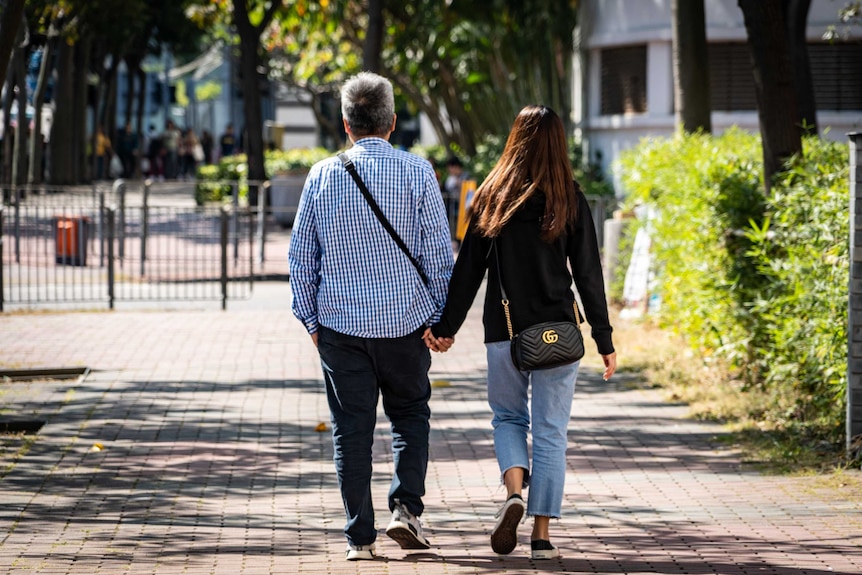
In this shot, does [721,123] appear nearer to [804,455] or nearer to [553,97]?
[553,97]

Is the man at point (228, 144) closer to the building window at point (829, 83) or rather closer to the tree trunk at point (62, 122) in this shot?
the tree trunk at point (62, 122)

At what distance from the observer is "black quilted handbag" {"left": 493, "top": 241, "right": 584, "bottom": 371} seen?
537 cm

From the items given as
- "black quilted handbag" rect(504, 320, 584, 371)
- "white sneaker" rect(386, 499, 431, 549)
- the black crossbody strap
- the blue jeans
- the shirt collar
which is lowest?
"white sneaker" rect(386, 499, 431, 549)

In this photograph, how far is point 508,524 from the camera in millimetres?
5375

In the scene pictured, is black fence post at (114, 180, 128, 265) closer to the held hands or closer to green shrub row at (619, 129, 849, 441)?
green shrub row at (619, 129, 849, 441)

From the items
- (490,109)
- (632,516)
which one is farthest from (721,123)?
(632,516)

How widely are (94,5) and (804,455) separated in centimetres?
2674

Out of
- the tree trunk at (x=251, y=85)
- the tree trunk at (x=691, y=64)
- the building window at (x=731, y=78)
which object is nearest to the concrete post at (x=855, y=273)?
the tree trunk at (x=691, y=64)

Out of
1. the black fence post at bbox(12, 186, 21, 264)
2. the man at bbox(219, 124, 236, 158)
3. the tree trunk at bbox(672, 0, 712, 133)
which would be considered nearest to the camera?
the tree trunk at bbox(672, 0, 712, 133)

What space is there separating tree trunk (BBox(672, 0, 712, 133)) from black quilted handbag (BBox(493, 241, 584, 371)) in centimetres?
930

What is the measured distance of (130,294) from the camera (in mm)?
16438

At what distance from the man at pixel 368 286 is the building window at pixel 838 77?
16.9m

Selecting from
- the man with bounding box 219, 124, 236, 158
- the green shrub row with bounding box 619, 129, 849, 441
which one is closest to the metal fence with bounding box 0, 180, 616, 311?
the green shrub row with bounding box 619, 129, 849, 441

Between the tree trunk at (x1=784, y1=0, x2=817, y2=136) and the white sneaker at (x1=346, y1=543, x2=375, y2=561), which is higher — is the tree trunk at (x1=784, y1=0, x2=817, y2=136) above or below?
above
